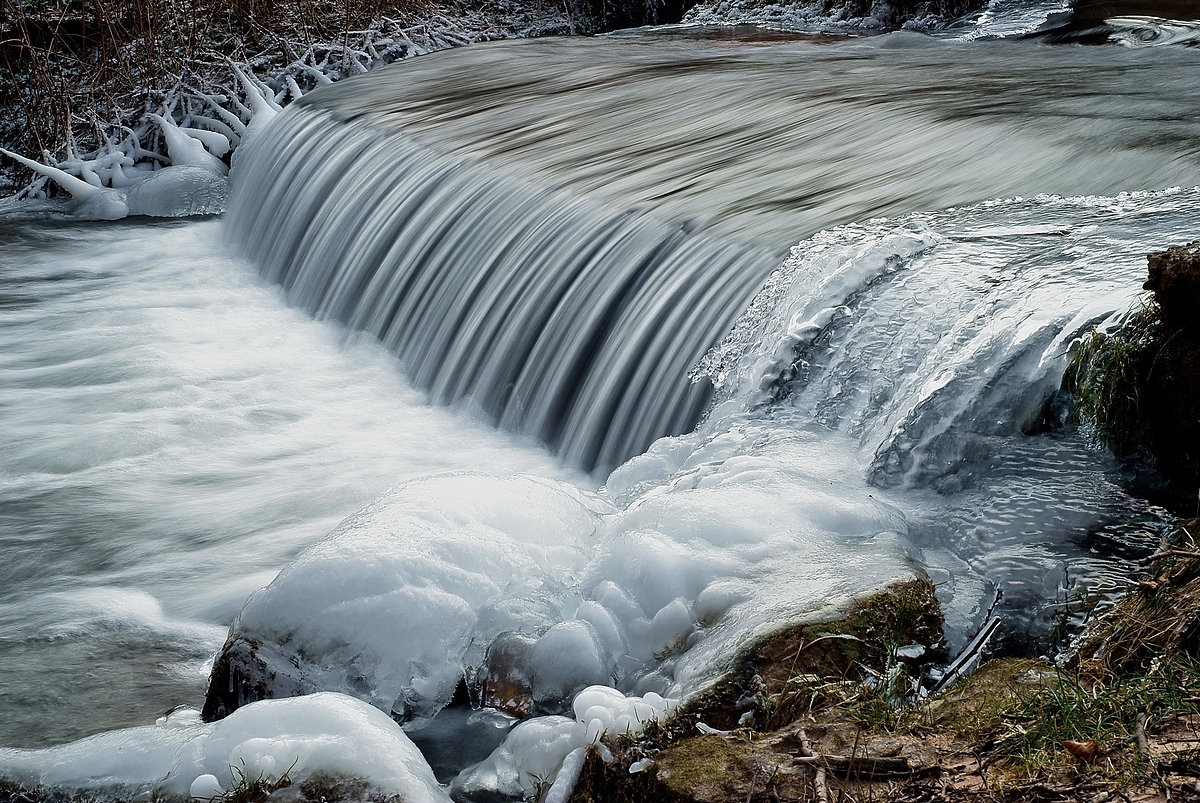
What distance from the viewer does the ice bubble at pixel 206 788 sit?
8.56 feet

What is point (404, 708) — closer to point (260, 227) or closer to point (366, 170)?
point (366, 170)

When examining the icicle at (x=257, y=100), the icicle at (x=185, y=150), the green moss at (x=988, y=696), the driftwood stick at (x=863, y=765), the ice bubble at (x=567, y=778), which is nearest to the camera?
the driftwood stick at (x=863, y=765)

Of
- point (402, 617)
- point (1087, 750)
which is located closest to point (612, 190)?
point (402, 617)

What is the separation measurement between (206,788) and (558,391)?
119 inches

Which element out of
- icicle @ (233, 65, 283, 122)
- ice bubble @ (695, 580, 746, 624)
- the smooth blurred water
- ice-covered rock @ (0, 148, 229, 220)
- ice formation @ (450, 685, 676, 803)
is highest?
icicle @ (233, 65, 283, 122)

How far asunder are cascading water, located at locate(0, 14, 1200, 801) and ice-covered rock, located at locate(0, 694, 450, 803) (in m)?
0.01

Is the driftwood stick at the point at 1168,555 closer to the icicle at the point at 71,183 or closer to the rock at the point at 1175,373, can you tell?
the rock at the point at 1175,373

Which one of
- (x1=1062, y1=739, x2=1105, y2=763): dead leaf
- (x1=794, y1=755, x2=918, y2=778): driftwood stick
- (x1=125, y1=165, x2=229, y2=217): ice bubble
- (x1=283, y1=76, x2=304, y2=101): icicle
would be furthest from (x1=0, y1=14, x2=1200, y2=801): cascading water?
(x1=283, y1=76, x2=304, y2=101): icicle

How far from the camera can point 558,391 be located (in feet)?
17.7

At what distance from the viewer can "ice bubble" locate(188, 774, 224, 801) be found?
261 centimetres

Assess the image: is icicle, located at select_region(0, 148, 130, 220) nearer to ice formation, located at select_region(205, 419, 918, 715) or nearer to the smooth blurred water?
the smooth blurred water

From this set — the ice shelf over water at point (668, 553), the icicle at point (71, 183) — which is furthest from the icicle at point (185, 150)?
the ice shelf over water at point (668, 553)

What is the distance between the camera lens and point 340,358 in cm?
679

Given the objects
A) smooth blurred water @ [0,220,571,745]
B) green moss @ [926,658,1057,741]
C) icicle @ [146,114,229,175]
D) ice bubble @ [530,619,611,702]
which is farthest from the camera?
icicle @ [146,114,229,175]
